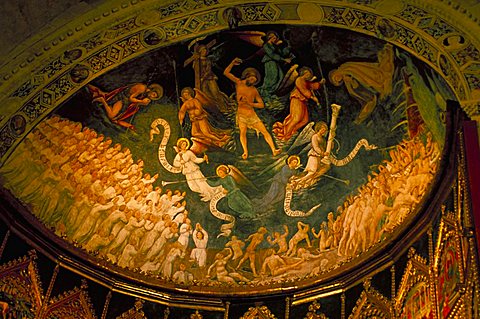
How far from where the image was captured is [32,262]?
1141 centimetres

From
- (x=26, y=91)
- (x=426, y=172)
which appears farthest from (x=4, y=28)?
(x=426, y=172)

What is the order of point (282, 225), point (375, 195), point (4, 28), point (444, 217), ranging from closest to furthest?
point (444, 217), point (4, 28), point (375, 195), point (282, 225)

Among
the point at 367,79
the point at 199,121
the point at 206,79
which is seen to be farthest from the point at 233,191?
the point at 367,79

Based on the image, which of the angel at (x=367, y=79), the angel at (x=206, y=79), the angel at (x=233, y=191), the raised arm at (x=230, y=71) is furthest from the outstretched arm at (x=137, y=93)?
the angel at (x=367, y=79)

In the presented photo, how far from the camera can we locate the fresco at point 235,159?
11367 mm

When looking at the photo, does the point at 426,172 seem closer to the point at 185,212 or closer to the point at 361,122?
the point at 361,122

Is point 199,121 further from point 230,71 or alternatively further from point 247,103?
point 230,71

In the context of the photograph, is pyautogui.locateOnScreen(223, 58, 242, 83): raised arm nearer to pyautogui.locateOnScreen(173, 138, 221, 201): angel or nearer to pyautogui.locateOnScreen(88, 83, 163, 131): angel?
pyautogui.locateOnScreen(88, 83, 163, 131): angel

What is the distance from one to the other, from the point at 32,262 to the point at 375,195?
13.8 feet

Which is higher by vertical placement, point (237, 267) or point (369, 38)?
point (369, 38)

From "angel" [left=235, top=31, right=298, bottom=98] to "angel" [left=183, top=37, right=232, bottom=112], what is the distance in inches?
18.3

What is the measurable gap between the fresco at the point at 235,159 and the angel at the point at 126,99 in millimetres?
14

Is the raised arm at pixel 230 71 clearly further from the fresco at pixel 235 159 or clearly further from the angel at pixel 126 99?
the angel at pixel 126 99

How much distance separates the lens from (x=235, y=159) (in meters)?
12.3
